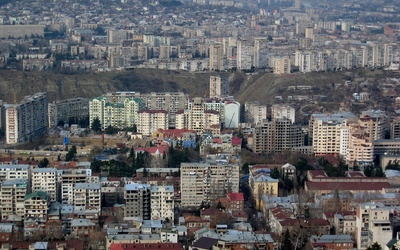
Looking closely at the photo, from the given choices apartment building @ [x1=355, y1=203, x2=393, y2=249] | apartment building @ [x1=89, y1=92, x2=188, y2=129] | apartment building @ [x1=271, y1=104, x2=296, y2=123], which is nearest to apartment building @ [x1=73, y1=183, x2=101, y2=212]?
apartment building @ [x1=355, y1=203, x2=393, y2=249]

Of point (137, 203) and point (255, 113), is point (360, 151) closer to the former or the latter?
point (255, 113)

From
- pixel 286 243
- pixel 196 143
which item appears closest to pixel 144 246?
pixel 286 243

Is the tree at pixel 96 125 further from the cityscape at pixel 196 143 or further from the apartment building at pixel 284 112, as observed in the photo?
the apartment building at pixel 284 112

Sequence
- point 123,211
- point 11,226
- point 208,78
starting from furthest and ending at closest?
1. point 208,78
2. point 123,211
3. point 11,226

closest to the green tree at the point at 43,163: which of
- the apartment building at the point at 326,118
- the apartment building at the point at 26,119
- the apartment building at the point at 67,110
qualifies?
the apartment building at the point at 26,119

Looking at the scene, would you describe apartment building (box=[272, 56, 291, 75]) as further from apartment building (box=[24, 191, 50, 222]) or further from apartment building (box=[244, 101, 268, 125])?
apartment building (box=[24, 191, 50, 222])

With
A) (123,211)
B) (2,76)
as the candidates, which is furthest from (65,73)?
(123,211)

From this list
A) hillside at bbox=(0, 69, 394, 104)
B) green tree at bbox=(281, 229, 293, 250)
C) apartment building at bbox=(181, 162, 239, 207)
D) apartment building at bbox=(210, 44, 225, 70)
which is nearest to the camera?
green tree at bbox=(281, 229, 293, 250)

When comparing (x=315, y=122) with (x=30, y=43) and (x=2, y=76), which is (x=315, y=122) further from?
(x=30, y=43)
